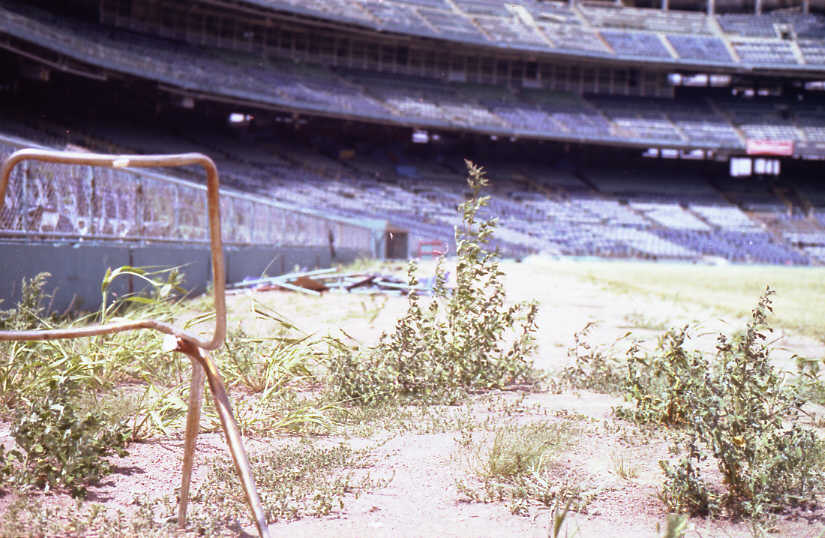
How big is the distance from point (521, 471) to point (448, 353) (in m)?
1.80

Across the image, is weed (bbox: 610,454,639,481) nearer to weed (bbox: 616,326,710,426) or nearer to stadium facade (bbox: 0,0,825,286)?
weed (bbox: 616,326,710,426)

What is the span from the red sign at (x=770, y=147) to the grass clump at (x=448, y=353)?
48.2 meters

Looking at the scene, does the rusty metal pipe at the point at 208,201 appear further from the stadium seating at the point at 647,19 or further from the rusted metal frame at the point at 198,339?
the stadium seating at the point at 647,19

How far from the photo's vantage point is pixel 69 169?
8.71 m

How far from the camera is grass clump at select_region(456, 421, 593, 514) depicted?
295 cm

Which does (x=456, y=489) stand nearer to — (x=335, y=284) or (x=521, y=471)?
(x=521, y=471)

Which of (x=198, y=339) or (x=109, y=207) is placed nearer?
(x=198, y=339)

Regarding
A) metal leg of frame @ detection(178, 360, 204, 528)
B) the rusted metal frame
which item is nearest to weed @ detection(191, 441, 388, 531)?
metal leg of frame @ detection(178, 360, 204, 528)

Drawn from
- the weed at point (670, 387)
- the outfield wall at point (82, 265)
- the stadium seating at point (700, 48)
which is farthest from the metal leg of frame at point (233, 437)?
the stadium seating at point (700, 48)

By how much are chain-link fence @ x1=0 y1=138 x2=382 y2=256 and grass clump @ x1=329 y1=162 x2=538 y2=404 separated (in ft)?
13.8

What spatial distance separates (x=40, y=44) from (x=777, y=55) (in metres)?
44.6

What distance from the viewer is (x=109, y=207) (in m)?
9.65

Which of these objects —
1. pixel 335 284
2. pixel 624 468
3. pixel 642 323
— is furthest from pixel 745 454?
pixel 335 284

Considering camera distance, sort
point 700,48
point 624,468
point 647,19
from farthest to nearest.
Result: point 647,19 → point 700,48 → point 624,468
